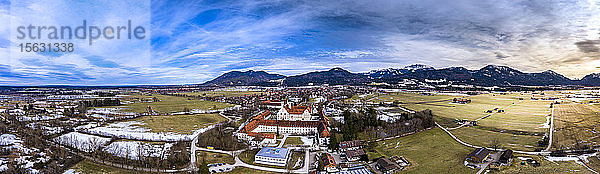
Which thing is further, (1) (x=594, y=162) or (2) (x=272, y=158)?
(2) (x=272, y=158)

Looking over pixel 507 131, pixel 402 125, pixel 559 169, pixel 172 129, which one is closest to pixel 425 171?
pixel 559 169

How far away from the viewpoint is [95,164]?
30875mm

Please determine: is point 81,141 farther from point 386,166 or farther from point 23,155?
point 386,166

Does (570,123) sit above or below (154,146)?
above

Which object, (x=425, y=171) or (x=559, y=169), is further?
(x=425, y=171)

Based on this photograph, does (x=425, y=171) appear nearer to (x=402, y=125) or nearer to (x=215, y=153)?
(x=402, y=125)

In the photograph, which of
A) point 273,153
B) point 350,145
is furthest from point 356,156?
point 273,153

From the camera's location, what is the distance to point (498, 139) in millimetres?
33719

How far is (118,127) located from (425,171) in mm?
60861

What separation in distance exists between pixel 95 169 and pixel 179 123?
26738mm

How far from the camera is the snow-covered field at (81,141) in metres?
37.9

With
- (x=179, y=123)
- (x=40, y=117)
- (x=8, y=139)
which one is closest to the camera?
(x=8, y=139)

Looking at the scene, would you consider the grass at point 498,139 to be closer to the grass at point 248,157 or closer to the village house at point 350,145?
the village house at point 350,145

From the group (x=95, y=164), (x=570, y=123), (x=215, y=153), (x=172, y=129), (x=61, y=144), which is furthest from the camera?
(x=172, y=129)
